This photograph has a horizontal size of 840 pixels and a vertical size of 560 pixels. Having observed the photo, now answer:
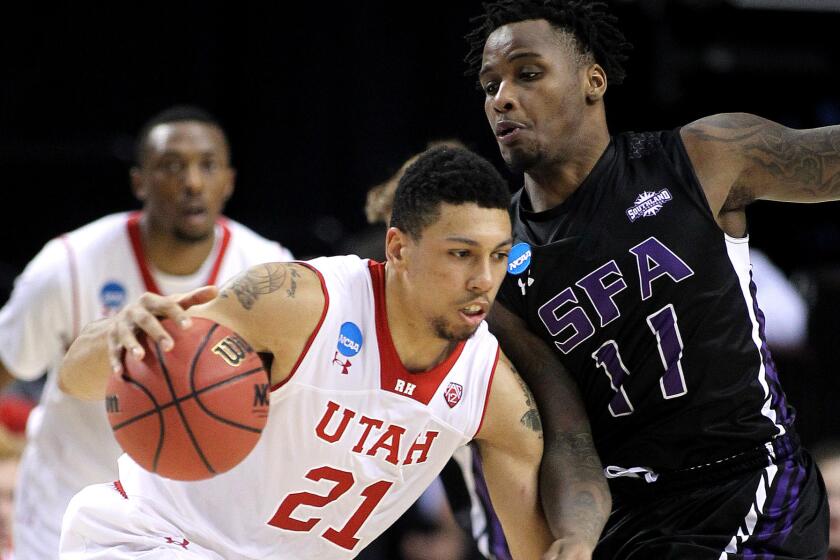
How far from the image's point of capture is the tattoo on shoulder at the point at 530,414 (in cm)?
396

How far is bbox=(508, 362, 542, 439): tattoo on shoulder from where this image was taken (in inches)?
156

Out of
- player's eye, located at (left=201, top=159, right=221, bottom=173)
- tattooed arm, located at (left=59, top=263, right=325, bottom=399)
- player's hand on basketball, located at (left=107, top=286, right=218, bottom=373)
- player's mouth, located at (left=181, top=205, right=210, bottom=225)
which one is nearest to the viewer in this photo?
player's hand on basketball, located at (left=107, top=286, right=218, bottom=373)

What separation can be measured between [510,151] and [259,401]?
114 cm

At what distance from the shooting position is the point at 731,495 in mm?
3943

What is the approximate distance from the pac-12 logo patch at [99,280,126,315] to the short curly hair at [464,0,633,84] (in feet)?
7.18

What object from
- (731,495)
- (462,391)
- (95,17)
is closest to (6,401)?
(95,17)

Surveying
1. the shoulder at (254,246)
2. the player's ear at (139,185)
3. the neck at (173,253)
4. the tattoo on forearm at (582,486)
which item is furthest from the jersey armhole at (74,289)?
the tattoo on forearm at (582,486)

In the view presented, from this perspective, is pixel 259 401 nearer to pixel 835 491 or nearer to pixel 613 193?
pixel 613 193

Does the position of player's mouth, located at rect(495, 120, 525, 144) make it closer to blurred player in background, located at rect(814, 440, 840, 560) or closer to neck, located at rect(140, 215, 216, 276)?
neck, located at rect(140, 215, 216, 276)

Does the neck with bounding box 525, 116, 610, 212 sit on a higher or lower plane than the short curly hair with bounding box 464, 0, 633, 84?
lower

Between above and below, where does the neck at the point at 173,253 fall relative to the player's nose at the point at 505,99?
below

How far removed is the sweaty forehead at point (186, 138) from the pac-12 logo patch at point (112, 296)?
2.30 feet

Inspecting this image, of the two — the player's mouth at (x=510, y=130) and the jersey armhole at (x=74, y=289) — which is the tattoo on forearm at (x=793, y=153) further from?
the jersey armhole at (x=74, y=289)

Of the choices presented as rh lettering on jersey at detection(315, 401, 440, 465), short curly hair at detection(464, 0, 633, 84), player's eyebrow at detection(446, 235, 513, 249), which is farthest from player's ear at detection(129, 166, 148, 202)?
player's eyebrow at detection(446, 235, 513, 249)
